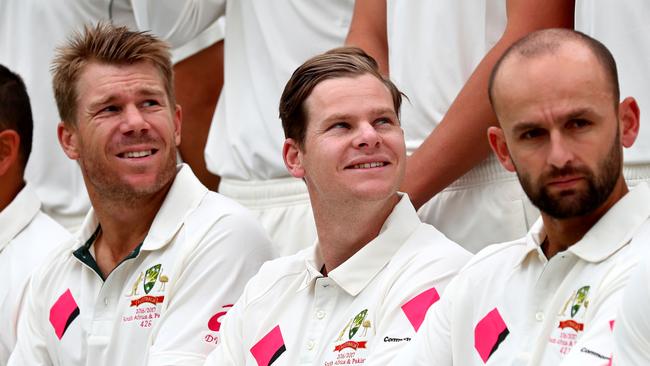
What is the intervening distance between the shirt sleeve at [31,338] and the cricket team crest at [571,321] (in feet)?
7.02

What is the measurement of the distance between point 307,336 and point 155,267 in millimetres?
806

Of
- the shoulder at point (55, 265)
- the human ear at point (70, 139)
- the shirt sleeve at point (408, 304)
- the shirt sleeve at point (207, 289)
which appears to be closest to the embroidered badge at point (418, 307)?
the shirt sleeve at point (408, 304)

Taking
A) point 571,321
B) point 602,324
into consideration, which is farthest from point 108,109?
point 602,324

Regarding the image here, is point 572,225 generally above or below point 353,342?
above

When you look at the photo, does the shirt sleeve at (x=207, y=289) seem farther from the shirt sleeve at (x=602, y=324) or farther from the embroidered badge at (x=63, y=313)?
the shirt sleeve at (x=602, y=324)

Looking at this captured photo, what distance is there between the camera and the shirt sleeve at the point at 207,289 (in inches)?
165

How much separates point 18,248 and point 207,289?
118 cm

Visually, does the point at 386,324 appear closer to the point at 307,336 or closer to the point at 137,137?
the point at 307,336

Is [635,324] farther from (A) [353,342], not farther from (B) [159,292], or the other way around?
(B) [159,292]

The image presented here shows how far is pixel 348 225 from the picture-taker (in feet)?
12.9

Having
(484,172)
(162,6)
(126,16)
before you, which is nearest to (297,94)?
(484,172)

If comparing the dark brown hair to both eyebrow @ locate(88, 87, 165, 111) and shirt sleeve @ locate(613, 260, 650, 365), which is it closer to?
eyebrow @ locate(88, 87, 165, 111)

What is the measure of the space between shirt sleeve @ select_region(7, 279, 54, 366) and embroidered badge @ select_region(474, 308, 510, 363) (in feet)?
6.15

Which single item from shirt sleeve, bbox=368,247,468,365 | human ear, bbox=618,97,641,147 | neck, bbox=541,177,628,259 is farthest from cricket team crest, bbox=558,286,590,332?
shirt sleeve, bbox=368,247,468,365
